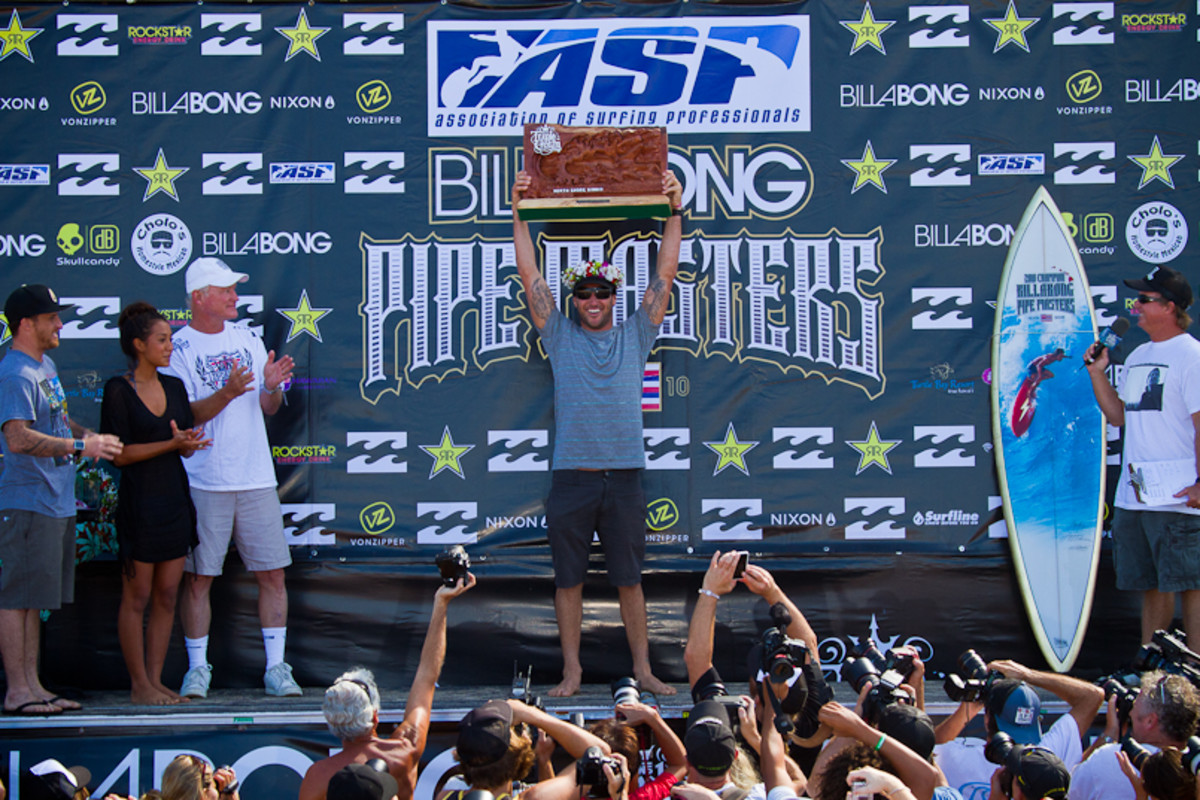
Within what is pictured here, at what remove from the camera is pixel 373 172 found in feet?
17.3

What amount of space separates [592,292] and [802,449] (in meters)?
1.40

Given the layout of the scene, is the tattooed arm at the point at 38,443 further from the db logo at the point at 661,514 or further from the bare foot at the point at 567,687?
the db logo at the point at 661,514

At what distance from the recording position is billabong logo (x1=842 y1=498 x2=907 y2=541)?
5191 mm

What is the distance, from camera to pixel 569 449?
4.71 meters

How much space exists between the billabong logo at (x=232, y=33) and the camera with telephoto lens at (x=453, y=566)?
3129mm

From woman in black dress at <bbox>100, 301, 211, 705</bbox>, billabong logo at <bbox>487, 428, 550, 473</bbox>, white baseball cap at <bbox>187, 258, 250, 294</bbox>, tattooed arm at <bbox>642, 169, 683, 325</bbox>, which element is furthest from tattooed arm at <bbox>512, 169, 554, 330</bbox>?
woman in black dress at <bbox>100, 301, 211, 705</bbox>

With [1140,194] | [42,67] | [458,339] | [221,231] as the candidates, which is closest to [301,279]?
[221,231]

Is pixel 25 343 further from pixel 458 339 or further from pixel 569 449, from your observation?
pixel 569 449

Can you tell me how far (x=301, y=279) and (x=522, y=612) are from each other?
80.5 inches

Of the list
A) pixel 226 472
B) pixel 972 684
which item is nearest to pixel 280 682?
pixel 226 472

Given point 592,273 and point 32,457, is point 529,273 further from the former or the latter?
point 32,457

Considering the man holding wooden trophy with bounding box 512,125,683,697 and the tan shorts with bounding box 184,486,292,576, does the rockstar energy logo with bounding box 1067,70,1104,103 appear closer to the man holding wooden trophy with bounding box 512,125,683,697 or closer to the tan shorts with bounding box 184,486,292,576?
the man holding wooden trophy with bounding box 512,125,683,697

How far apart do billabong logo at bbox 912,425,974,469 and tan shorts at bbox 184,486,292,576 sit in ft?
10.5

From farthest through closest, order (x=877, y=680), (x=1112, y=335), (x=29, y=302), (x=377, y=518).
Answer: (x=377, y=518)
(x=1112, y=335)
(x=29, y=302)
(x=877, y=680)
